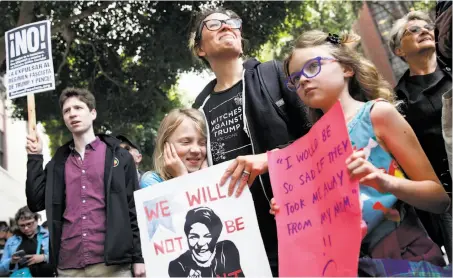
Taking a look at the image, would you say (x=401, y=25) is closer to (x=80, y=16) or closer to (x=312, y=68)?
(x=312, y=68)

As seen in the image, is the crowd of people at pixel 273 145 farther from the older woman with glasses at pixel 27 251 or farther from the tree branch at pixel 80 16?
the tree branch at pixel 80 16

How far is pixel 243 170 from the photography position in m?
1.96

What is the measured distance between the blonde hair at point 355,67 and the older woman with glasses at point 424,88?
0.52m

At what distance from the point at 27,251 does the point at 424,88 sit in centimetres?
484

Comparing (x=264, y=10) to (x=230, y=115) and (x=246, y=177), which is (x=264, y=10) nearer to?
(x=230, y=115)

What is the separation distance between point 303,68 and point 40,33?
315cm

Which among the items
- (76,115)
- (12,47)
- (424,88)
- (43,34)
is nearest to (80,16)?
(12,47)

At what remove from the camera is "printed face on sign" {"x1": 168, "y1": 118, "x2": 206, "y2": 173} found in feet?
7.95

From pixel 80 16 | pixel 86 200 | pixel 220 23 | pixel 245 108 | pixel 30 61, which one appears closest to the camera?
pixel 245 108

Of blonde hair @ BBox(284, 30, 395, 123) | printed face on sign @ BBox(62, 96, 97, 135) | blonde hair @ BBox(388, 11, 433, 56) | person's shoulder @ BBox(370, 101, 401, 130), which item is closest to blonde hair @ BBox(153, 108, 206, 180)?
blonde hair @ BBox(284, 30, 395, 123)

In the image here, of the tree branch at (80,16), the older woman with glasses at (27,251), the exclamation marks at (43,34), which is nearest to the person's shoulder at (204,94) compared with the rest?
the exclamation marks at (43,34)

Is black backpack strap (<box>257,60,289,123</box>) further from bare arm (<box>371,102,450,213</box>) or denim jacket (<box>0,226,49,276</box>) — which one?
denim jacket (<box>0,226,49,276</box>)

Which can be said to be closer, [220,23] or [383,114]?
[383,114]

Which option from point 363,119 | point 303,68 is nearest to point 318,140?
point 363,119
